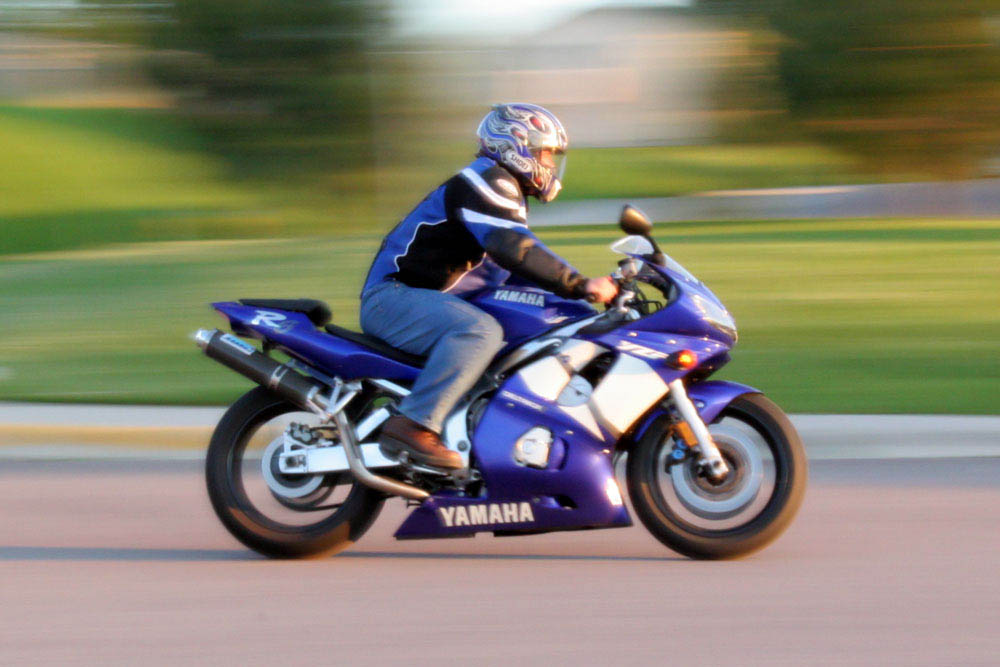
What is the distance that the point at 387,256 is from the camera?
5.80 m

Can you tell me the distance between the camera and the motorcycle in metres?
5.49

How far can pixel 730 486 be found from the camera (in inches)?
219

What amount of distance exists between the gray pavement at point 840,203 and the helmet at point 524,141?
79.7 feet

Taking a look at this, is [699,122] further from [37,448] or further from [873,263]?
[37,448]

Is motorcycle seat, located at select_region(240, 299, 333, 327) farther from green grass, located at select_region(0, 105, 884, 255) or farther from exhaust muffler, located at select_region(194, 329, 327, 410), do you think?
green grass, located at select_region(0, 105, 884, 255)

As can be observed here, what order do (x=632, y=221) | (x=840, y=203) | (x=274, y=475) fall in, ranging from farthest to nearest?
(x=840, y=203) → (x=274, y=475) → (x=632, y=221)

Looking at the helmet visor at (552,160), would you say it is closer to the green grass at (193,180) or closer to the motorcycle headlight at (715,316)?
the motorcycle headlight at (715,316)

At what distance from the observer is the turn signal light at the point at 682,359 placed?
5.50 meters

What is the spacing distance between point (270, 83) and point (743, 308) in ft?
58.8

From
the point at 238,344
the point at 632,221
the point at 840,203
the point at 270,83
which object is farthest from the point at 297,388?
the point at 840,203

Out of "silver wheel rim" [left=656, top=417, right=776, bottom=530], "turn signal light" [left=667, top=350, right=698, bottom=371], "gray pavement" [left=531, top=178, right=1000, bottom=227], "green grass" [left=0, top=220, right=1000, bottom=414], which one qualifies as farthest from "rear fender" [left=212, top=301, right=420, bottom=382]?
"gray pavement" [left=531, top=178, right=1000, bottom=227]

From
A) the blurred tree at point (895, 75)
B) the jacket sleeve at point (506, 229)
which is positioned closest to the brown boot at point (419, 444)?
the jacket sleeve at point (506, 229)

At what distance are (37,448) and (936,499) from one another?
4969 millimetres

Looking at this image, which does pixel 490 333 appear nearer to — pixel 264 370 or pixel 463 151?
pixel 264 370
